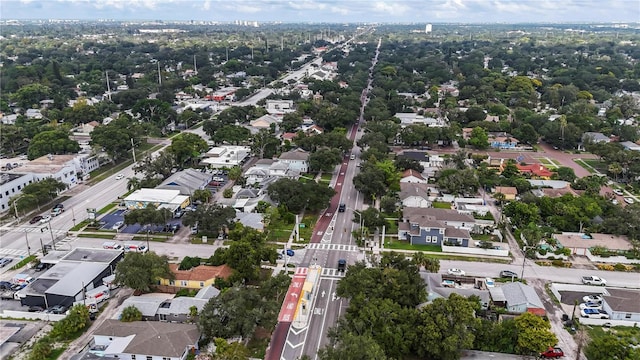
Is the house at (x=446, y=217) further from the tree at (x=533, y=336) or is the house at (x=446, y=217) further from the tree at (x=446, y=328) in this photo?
the tree at (x=446, y=328)

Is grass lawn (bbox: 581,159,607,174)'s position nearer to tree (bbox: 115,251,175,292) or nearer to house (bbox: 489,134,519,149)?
house (bbox: 489,134,519,149)

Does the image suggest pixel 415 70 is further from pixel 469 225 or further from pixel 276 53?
pixel 469 225

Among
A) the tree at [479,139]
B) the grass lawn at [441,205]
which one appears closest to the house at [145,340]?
the grass lawn at [441,205]

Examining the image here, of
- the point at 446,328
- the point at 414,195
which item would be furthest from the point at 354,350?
the point at 414,195

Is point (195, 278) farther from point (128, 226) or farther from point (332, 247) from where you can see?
point (128, 226)

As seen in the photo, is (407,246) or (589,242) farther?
(407,246)

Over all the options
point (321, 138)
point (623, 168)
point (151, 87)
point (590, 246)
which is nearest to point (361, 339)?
point (590, 246)
